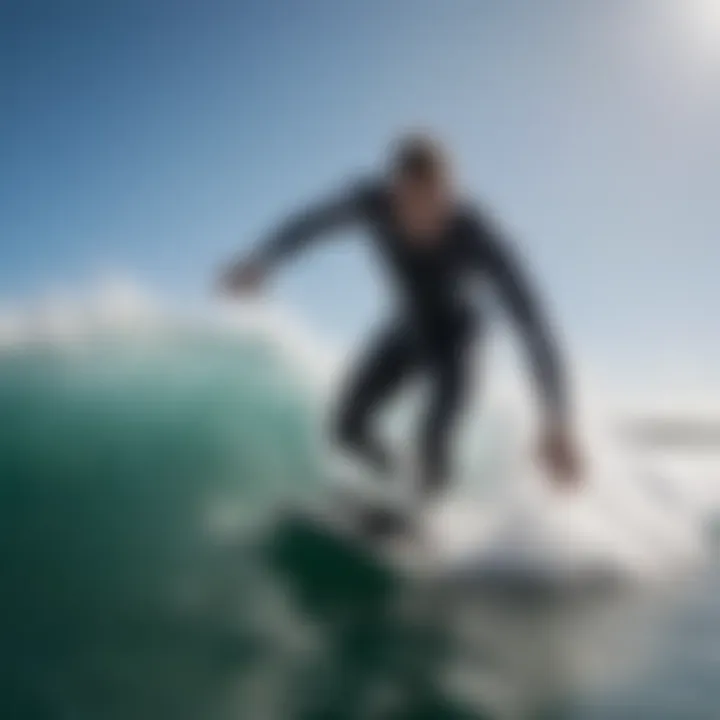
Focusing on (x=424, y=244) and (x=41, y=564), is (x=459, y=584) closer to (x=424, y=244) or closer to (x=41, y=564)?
(x=424, y=244)

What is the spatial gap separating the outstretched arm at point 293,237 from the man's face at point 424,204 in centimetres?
11

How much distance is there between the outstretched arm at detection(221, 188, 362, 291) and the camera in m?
2.07

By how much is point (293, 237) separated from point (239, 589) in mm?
852

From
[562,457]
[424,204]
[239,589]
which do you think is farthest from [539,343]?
[239,589]

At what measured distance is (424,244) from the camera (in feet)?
6.92

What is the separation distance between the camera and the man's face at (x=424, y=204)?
2.05 m

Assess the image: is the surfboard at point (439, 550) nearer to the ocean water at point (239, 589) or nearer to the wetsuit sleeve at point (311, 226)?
the ocean water at point (239, 589)

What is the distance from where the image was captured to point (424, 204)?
6.77ft

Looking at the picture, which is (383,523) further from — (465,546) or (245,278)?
(245,278)

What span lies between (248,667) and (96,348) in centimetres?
111

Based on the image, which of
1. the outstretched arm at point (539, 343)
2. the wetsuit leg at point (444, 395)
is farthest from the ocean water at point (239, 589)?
the outstretched arm at point (539, 343)

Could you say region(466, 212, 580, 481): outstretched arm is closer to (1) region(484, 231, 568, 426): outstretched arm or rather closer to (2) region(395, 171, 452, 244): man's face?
(1) region(484, 231, 568, 426): outstretched arm

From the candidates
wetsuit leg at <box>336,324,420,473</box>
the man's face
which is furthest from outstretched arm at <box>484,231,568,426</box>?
wetsuit leg at <box>336,324,420,473</box>

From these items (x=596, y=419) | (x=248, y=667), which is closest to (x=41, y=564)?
(x=248, y=667)
